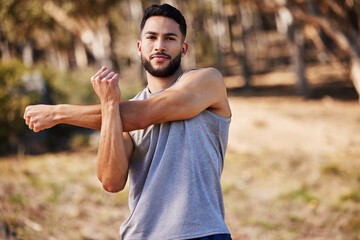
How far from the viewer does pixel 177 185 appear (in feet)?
6.02

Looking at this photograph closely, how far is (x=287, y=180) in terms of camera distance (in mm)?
7453

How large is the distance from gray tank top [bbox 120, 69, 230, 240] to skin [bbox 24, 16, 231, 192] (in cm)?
8

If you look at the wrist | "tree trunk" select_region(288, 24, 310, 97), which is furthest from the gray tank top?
"tree trunk" select_region(288, 24, 310, 97)

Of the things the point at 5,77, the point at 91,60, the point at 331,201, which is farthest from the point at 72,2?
the point at 91,60

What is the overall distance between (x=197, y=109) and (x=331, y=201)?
5183 mm

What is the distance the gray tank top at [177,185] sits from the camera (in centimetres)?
182

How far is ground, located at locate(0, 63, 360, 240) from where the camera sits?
5.29 meters

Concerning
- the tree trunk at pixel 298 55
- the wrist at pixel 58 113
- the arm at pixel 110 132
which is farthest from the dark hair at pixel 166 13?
the tree trunk at pixel 298 55

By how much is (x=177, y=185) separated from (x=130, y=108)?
1.32 feet

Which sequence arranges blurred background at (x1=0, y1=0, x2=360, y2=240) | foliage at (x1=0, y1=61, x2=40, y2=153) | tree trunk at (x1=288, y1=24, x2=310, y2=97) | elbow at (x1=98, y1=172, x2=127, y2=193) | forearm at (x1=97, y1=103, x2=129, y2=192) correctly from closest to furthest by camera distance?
forearm at (x1=97, y1=103, x2=129, y2=192) → elbow at (x1=98, y1=172, x2=127, y2=193) → blurred background at (x1=0, y1=0, x2=360, y2=240) → foliage at (x1=0, y1=61, x2=40, y2=153) → tree trunk at (x1=288, y1=24, x2=310, y2=97)

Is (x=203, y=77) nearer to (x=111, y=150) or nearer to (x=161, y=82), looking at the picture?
(x=161, y=82)

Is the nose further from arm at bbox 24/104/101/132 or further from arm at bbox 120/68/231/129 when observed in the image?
arm at bbox 24/104/101/132

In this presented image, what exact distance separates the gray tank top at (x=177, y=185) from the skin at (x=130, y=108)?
0.26 ft

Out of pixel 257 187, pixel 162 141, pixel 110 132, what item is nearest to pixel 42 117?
pixel 110 132
